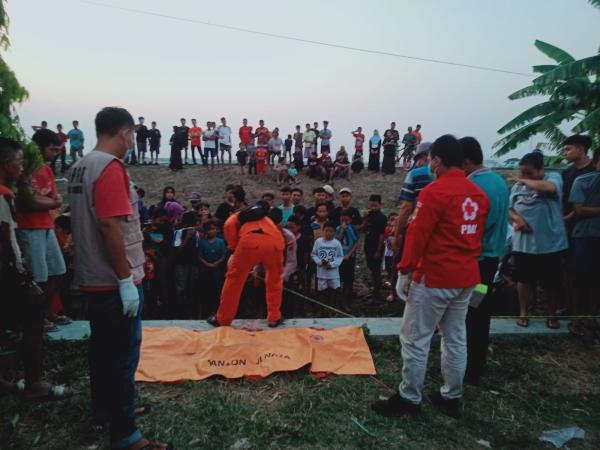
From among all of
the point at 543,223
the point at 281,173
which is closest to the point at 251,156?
the point at 281,173

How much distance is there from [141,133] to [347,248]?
13.2 meters

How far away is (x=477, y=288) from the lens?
3.12 metres

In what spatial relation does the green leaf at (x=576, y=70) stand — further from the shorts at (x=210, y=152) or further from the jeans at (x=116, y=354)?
the shorts at (x=210, y=152)

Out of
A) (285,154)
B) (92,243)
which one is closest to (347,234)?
(92,243)

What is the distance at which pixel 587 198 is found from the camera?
439cm

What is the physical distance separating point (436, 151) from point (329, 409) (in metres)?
2.19

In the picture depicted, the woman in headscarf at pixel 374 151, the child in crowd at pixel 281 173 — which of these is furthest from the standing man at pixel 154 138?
the woman in headscarf at pixel 374 151

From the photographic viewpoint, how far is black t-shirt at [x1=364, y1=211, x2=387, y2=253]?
6.74 metres

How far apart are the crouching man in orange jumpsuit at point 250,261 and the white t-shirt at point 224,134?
12.8 meters

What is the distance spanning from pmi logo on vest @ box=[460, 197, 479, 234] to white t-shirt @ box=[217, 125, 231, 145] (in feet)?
49.4

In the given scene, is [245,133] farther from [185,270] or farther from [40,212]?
[40,212]

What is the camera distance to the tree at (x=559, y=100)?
9953 millimetres

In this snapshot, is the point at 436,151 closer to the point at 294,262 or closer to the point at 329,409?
the point at 329,409

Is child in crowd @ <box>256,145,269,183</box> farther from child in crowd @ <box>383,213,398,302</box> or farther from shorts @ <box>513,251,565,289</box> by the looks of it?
shorts @ <box>513,251,565,289</box>
